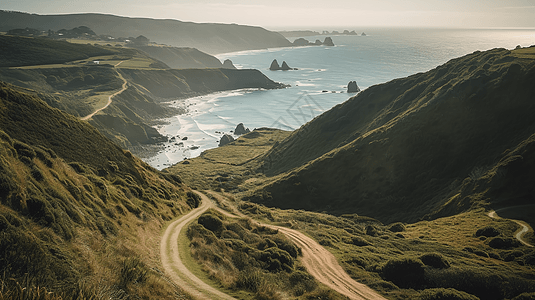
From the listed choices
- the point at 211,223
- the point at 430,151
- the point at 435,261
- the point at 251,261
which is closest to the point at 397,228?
the point at 435,261

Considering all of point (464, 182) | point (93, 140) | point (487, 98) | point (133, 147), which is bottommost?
point (133, 147)

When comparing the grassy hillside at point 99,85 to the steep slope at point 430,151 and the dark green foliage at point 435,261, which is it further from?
the dark green foliage at point 435,261

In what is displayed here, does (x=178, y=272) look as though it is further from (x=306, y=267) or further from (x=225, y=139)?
(x=225, y=139)

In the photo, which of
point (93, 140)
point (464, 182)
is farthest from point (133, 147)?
point (464, 182)

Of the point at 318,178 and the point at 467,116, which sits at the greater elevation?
the point at 467,116

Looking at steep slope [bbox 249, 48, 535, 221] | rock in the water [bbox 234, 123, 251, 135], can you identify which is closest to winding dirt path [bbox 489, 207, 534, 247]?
steep slope [bbox 249, 48, 535, 221]

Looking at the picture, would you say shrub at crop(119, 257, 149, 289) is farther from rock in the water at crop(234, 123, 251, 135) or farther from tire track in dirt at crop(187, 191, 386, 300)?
rock in the water at crop(234, 123, 251, 135)

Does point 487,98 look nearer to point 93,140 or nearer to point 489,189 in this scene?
Result: point 489,189
